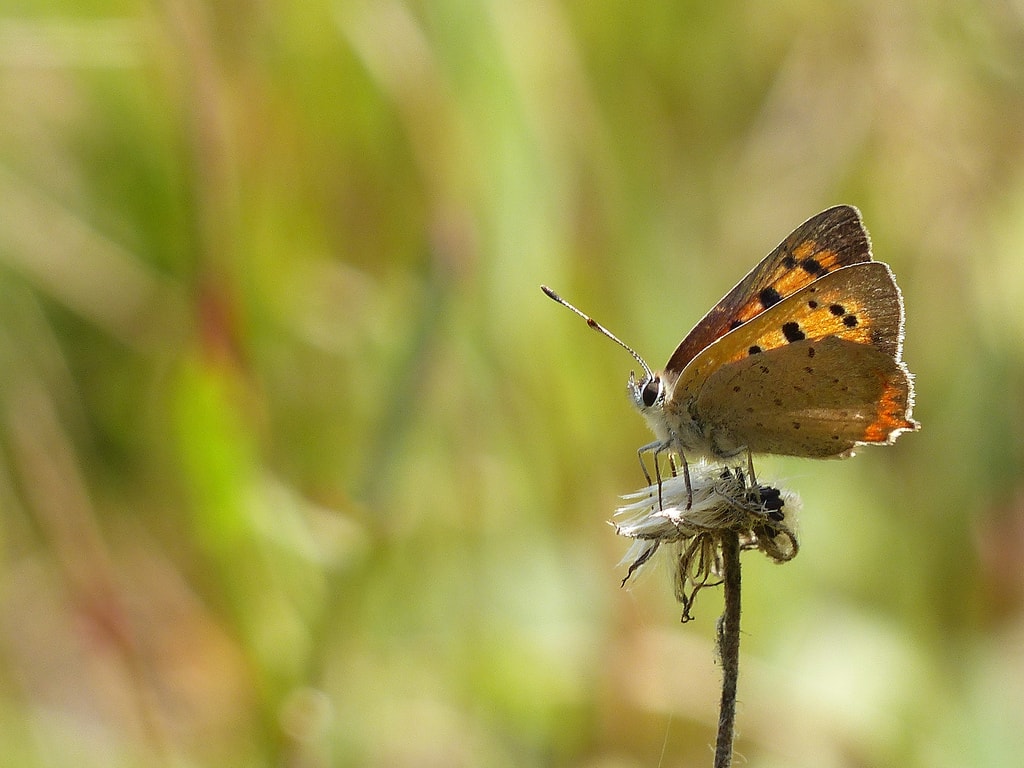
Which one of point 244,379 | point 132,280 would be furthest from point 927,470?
point 132,280

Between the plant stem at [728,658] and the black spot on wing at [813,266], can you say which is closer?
the plant stem at [728,658]

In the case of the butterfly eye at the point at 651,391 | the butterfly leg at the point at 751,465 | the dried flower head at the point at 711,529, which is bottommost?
the dried flower head at the point at 711,529

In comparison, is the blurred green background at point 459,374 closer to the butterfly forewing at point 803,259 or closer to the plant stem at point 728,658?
the butterfly forewing at point 803,259

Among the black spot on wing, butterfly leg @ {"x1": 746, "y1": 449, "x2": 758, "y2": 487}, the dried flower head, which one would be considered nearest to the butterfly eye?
butterfly leg @ {"x1": 746, "y1": 449, "x2": 758, "y2": 487}

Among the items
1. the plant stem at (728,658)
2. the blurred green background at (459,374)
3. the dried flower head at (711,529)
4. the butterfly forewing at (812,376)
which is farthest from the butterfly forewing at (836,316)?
the blurred green background at (459,374)

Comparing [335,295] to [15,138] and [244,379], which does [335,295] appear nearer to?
[244,379]

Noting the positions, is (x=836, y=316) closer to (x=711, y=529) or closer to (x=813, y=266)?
(x=813, y=266)
